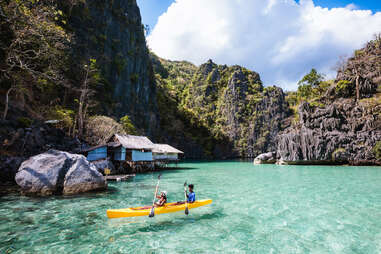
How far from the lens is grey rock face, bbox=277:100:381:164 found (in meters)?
38.5

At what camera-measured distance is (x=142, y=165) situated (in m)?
32.3

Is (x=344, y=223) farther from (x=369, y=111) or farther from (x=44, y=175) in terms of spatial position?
(x=369, y=111)

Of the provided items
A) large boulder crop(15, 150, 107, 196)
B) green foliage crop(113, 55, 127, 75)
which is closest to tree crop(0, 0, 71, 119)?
large boulder crop(15, 150, 107, 196)

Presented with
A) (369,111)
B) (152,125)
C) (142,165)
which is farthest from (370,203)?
(152,125)

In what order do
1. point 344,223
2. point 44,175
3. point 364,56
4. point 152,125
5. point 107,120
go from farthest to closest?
point 152,125, point 364,56, point 107,120, point 44,175, point 344,223

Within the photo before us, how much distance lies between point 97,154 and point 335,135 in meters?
44.0

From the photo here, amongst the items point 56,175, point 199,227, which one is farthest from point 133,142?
point 199,227

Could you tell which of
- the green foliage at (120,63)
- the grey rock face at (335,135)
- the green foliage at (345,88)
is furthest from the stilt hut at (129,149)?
the green foliage at (345,88)

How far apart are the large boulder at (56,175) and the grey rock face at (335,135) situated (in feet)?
142

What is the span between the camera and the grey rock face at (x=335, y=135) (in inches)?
→ 1516

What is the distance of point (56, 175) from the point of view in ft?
43.8

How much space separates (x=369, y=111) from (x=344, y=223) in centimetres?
4191

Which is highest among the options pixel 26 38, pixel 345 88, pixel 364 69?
pixel 364 69

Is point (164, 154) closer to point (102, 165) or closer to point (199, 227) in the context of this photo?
point (102, 165)
